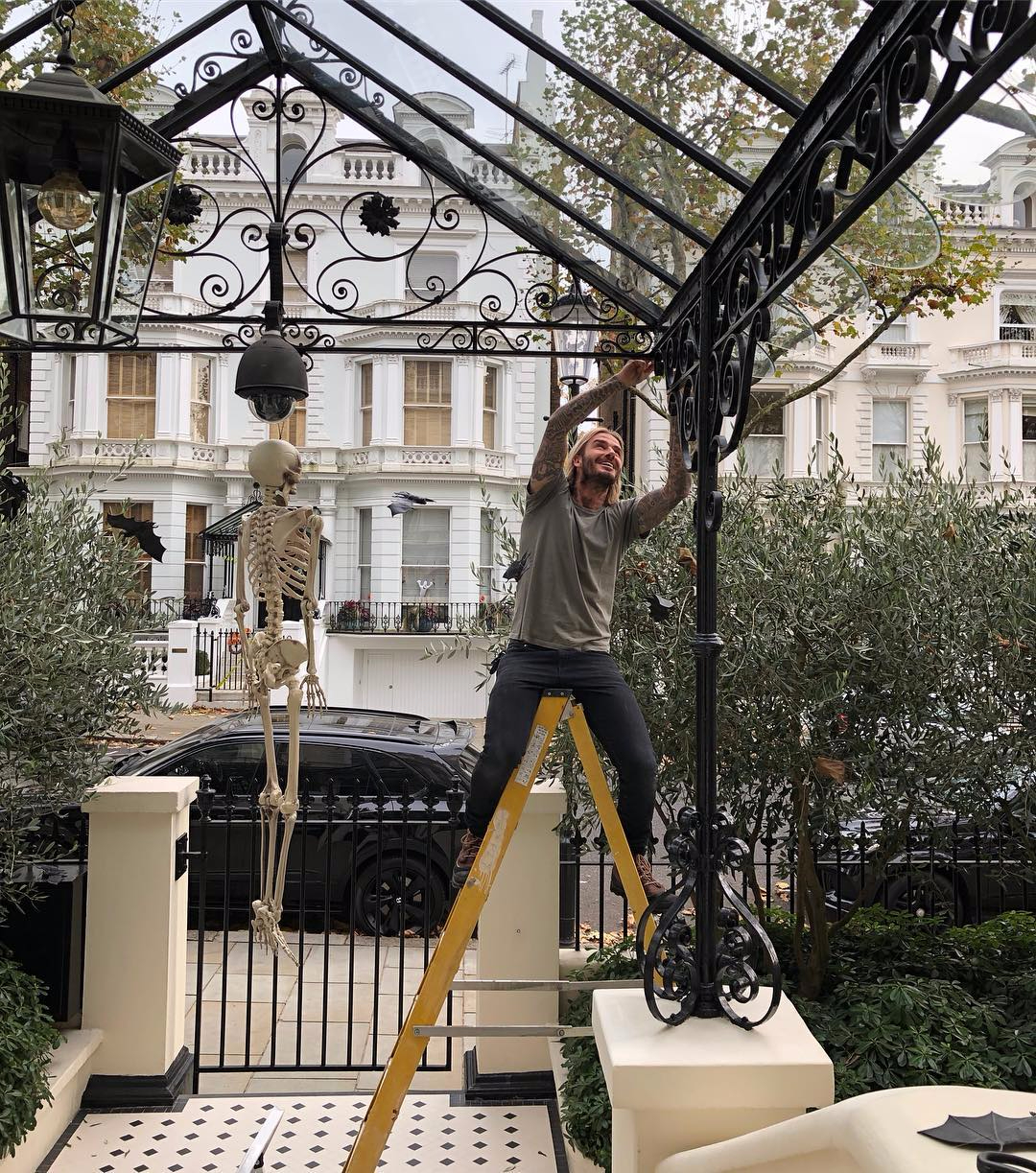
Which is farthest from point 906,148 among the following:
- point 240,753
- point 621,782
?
point 240,753

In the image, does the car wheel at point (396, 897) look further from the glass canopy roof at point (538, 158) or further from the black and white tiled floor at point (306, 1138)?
the glass canopy roof at point (538, 158)

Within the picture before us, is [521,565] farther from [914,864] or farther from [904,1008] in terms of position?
[914,864]

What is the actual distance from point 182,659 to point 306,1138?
15433 mm

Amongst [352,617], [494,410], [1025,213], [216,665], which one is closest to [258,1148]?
[216,665]

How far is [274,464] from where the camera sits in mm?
3529

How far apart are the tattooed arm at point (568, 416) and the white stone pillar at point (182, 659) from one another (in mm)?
15734

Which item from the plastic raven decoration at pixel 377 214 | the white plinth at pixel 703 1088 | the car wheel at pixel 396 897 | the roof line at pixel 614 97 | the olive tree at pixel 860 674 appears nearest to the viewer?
the white plinth at pixel 703 1088

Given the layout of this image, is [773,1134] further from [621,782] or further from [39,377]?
[39,377]

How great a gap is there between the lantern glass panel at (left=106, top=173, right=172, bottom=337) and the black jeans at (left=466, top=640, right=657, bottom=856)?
1708 millimetres

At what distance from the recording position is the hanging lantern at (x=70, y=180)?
256cm

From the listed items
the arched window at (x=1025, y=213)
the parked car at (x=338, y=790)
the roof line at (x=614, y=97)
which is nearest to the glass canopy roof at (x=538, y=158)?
the roof line at (x=614, y=97)

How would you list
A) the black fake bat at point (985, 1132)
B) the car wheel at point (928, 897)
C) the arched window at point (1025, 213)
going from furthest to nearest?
the arched window at point (1025, 213) < the car wheel at point (928, 897) < the black fake bat at point (985, 1132)

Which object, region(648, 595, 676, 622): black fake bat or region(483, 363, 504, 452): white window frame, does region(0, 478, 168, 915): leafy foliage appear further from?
region(483, 363, 504, 452): white window frame

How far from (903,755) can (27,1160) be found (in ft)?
12.8
